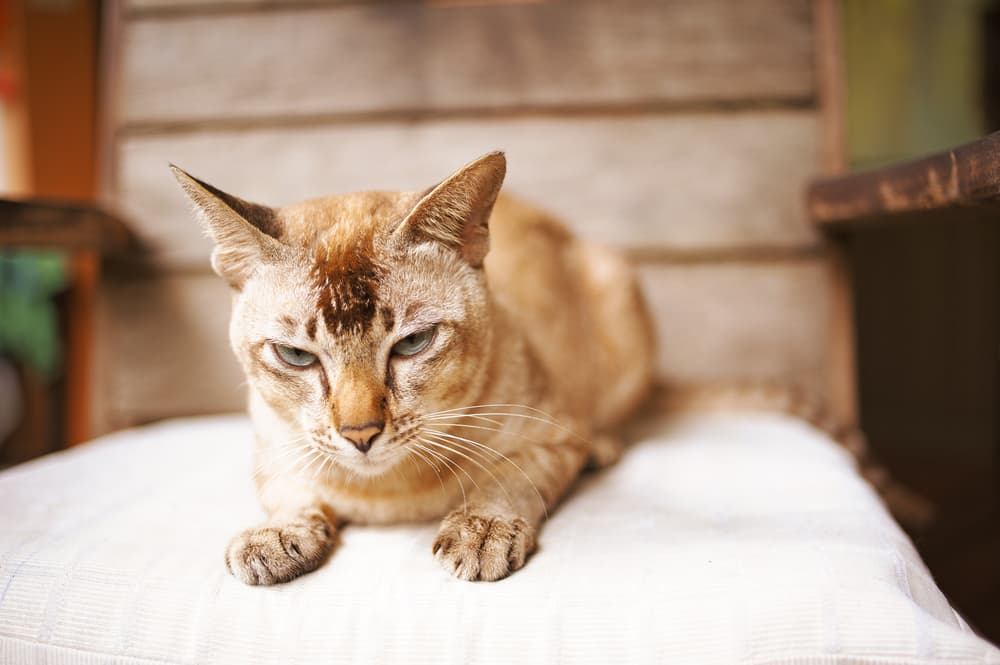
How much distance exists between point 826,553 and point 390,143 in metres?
1.63

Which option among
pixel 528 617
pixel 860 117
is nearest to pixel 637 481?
pixel 528 617

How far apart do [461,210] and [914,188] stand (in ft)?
2.95

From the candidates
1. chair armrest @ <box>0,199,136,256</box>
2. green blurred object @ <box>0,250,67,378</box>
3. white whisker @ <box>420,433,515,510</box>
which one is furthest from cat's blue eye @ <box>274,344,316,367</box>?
green blurred object @ <box>0,250,67,378</box>

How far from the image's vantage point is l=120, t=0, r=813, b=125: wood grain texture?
2031mm

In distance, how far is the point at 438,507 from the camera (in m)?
1.26

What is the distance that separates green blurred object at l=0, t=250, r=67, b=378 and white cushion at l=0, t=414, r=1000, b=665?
1.94 meters

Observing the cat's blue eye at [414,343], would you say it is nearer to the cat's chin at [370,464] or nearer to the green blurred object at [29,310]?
the cat's chin at [370,464]

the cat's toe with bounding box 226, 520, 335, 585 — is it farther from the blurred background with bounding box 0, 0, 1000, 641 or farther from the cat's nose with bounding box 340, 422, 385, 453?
the blurred background with bounding box 0, 0, 1000, 641

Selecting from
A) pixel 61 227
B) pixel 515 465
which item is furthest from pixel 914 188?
pixel 61 227

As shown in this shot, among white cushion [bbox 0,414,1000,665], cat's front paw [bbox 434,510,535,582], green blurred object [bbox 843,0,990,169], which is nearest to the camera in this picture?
white cushion [bbox 0,414,1000,665]

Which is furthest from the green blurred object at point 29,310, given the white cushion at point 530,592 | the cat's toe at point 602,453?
the cat's toe at point 602,453

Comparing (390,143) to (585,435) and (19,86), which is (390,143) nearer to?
(585,435)

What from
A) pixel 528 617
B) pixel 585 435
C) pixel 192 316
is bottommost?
pixel 528 617

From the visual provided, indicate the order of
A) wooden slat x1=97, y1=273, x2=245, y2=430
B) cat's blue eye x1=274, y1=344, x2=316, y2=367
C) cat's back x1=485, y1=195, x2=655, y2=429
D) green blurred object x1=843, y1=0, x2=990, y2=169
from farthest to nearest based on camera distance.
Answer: green blurred object x1=843, y1=0, x2=990, y2=169 → wooden slat x1=97, y1=273, x2=245, y2=430 → cat's back x1=485, y1=195, x2=655, y2=429 → cat's blue eye x1=274, y1=344, x2=316, y2=367
